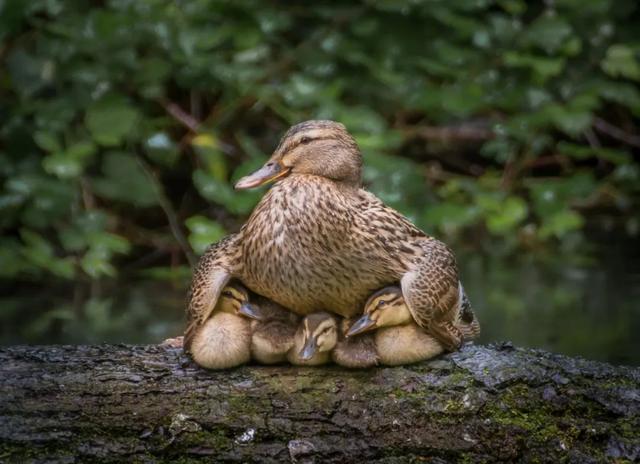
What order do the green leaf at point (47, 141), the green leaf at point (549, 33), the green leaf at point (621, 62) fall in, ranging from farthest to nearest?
the green leaf at point (621, 62), the green leaf at point (549, 33), the green leaf at point (47, 141)

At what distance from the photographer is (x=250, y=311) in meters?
2.42

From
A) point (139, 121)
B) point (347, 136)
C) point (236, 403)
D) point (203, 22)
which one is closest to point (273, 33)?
point (203, 22)

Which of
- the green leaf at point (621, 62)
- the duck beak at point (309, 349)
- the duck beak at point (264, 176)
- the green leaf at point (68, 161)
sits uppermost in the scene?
the green leaf at point (621, 62)

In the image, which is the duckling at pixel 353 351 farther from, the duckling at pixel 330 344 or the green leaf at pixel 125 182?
the green leaf at pixel 125 182

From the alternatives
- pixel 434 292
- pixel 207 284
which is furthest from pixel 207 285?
pixel 434 292

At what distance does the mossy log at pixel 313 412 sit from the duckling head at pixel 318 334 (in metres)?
0.09

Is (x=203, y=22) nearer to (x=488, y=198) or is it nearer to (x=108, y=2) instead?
(x=108, y=2)

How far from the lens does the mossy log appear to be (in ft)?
7.43

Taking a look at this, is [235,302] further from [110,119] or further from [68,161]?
[110,119]

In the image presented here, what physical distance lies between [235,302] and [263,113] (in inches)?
117

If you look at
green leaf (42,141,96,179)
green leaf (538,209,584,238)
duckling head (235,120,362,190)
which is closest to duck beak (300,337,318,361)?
duckling head (235,120,362,190)

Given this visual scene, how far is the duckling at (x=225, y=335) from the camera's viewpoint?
2402mm

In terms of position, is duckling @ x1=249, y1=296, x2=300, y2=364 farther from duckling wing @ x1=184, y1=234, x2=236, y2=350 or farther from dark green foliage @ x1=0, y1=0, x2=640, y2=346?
dark green foliage @ x1=0, y1=0, x2=640, y2=346

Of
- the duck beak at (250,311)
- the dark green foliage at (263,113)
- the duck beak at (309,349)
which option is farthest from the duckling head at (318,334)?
the dark green foliage at (263,113)
